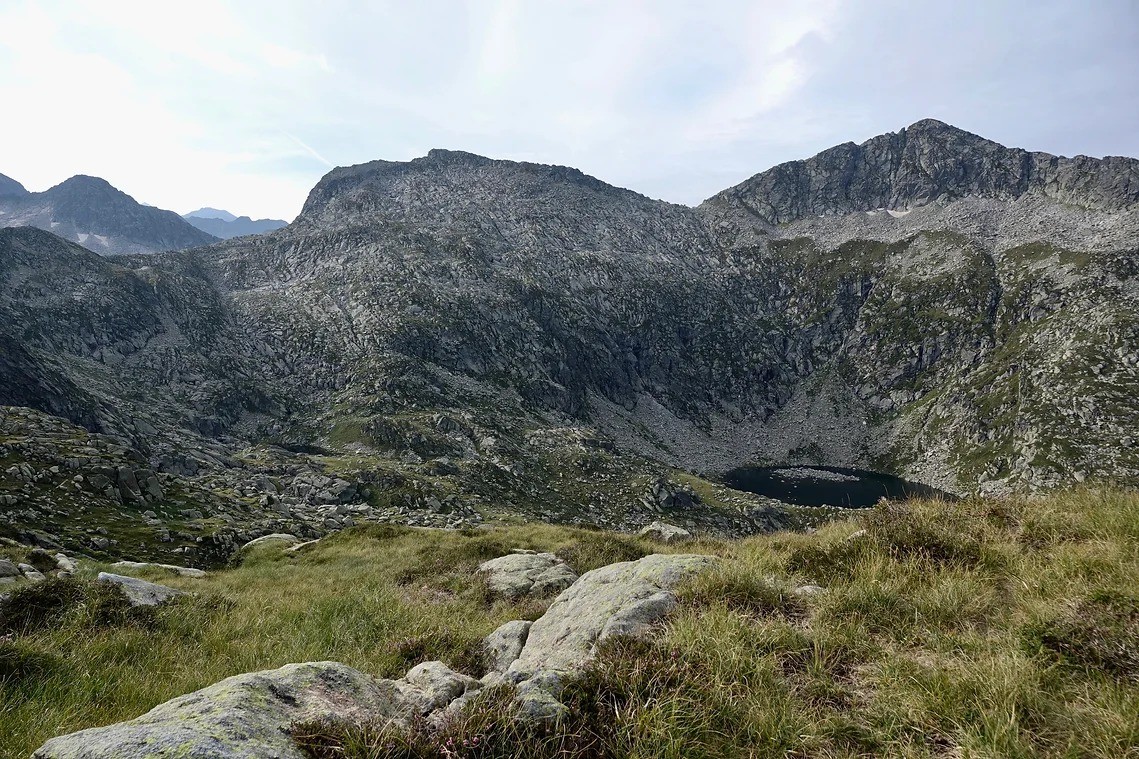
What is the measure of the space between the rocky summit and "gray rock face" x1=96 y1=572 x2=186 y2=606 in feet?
42.2

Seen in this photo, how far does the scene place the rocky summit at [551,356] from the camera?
52.3 meters

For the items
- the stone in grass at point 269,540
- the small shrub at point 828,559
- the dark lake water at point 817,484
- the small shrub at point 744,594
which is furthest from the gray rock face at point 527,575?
the dark lake water at point 817,484

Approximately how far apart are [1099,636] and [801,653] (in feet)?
9.39

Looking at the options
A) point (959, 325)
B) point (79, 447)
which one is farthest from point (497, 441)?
point (959, 325)

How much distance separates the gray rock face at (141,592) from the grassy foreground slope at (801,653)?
2.38 feet

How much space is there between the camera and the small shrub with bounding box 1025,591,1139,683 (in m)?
4.84

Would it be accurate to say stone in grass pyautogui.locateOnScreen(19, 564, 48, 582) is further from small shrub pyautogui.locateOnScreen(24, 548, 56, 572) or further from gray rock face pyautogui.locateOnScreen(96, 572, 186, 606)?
gray rock face pyautogui.locateOnScreen(96, 572, 186, 606)

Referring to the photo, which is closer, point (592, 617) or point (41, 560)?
point (592, 617)

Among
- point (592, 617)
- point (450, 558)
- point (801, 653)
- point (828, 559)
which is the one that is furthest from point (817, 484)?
point (801, 653)

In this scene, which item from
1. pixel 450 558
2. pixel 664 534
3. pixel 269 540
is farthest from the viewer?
pixel 269 540

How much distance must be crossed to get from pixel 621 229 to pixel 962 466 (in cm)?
12636

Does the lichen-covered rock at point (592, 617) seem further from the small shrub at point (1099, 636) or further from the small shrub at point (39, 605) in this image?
the small shrub at point (39, 605)

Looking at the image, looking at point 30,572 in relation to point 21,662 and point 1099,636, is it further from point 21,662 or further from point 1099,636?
point 1099,636

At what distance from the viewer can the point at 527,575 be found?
54.2 ft
